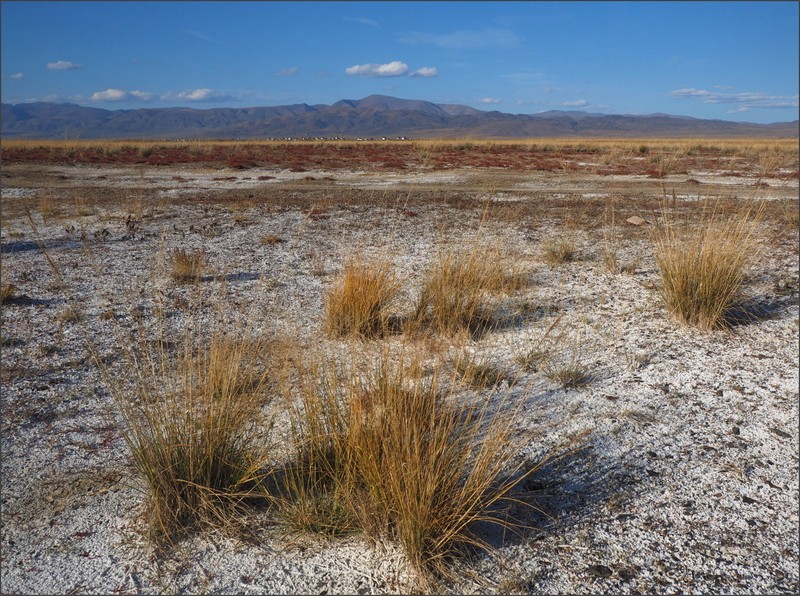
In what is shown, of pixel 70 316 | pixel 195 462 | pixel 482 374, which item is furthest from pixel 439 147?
pixel 195 462

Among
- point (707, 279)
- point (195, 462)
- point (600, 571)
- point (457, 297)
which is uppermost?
point (707, 279)

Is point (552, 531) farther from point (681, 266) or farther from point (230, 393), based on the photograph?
point (681, 266)

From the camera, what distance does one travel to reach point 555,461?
299 cm

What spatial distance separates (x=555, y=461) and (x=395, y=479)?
3.69ft

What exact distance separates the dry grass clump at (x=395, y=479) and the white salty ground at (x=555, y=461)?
0.34ft

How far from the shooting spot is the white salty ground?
2242mm

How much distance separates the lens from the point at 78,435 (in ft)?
10.1

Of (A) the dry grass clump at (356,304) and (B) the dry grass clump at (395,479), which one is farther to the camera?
(A) the dry grass clump at (356,304)

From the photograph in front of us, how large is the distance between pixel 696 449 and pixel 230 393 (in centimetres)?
252

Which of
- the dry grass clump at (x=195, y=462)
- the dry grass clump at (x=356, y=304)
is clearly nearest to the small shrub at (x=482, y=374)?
the dry grass clump at (x=356, y=304)

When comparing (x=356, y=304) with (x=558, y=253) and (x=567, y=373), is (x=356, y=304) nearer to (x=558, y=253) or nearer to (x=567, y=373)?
(x=567, y=373)

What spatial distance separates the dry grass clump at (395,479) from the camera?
7.30 feet

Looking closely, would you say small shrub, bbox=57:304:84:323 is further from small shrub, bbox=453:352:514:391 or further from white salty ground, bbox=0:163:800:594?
small shrub, bbox=453:352:514:391

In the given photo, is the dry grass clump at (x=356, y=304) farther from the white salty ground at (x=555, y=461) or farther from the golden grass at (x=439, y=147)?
the golden grass at (x=439, y=147)
